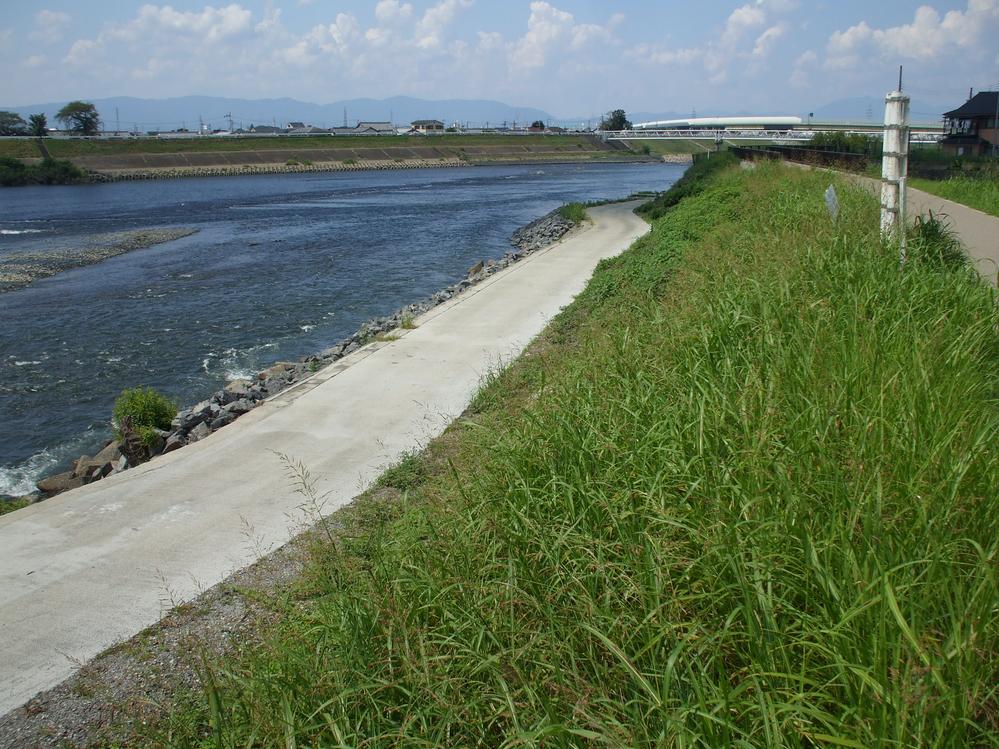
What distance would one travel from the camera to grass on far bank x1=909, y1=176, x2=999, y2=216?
15054 millimetres

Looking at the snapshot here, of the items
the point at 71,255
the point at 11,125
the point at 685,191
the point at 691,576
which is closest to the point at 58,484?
the point at 691,576

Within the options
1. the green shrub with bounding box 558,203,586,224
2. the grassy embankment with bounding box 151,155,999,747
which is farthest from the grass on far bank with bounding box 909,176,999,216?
the green shrub with bounding box 558,203,586,224

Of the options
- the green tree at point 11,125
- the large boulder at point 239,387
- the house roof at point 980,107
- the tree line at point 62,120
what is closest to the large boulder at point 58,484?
the large boulder at point 239,387

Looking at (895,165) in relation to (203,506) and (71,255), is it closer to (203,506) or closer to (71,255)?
(203,506)

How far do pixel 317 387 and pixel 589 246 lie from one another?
1436 centimetres

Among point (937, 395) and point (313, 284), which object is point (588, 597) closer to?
point (937, 395)

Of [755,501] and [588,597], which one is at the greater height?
[755,501]

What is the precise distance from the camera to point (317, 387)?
10930 mm

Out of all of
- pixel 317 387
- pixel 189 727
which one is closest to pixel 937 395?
pixel 189 727

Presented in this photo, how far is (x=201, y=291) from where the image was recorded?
24.0m

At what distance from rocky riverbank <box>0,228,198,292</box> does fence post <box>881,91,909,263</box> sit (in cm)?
2593

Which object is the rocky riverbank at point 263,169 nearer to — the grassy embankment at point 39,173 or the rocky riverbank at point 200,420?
the grassy embankment at point 39,173

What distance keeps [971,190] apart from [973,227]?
15.1ft

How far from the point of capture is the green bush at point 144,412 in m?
11.0
